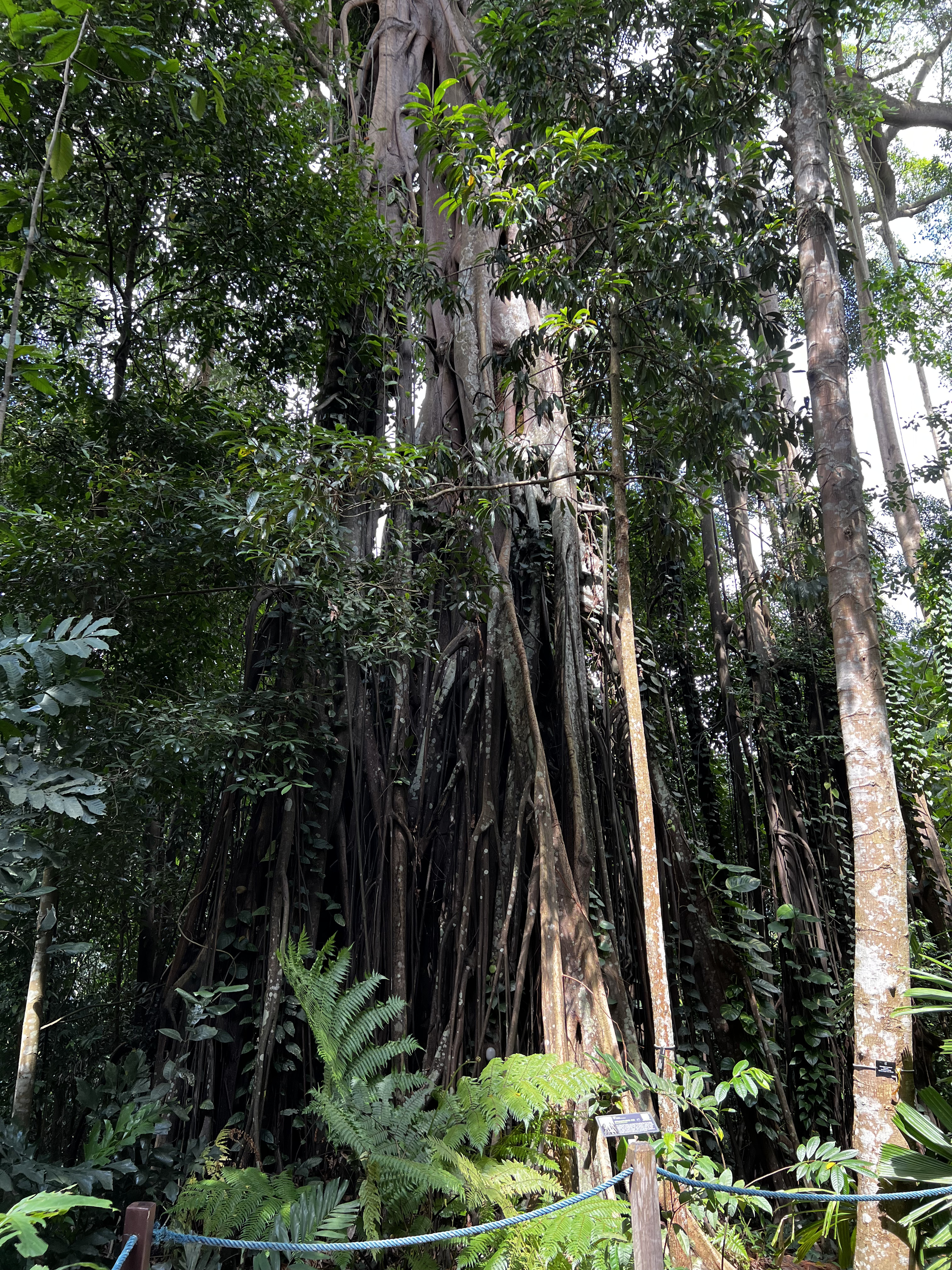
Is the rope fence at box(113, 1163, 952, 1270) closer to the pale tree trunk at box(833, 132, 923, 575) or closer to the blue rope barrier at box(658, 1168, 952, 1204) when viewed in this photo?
the blue rope barrier at box(658, 1168, 952, 1204)

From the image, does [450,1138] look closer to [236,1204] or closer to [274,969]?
[236,1204]

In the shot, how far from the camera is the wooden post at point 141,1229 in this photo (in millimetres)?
1677

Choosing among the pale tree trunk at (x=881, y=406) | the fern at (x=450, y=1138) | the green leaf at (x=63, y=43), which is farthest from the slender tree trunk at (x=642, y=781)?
the green leaf at (x=63, y=43)

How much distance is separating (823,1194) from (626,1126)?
2.90 ft

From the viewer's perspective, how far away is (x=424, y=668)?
4.48 m

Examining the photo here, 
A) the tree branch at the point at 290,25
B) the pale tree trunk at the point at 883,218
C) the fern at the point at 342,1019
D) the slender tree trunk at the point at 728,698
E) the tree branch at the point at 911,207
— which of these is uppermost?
the tree branch at the point at 911,207

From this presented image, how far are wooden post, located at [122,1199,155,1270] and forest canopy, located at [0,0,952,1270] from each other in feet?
2.50

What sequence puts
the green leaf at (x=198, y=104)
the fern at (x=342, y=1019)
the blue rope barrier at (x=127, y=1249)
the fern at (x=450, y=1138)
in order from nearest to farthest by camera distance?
the blue rope barrier at (x=127, y=1249), the green leaf at (x=198, y=104), the fern at (x=450, y=1138), the fern at (x=342, y=1019)

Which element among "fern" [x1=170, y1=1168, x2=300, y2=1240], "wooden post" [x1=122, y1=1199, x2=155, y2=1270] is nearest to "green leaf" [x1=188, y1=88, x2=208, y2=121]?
"wooden post" [x1=122, y1=1199, x2=155, y2=1270]

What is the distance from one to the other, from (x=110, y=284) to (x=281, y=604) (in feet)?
5.30

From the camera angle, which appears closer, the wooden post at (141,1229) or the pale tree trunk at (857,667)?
the wooden post at (141,1229)

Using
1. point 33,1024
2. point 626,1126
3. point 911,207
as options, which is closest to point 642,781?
point 626,1126

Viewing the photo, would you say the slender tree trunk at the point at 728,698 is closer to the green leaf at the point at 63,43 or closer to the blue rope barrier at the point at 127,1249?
the green leaf at the point at 63,43

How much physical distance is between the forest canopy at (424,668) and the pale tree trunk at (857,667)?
0.04ft
